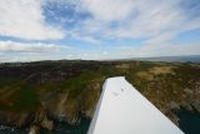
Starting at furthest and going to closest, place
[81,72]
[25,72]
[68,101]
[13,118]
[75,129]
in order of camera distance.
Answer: [25,72] → [81,72] → [68,101] → [13,118] → [75,129]

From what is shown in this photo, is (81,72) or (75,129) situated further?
(81,72)

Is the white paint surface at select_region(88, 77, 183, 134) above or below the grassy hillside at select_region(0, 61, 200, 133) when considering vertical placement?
above

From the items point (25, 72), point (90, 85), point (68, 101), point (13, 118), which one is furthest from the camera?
point (25, 72)

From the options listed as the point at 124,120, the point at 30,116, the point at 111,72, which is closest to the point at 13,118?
the point at 30,116

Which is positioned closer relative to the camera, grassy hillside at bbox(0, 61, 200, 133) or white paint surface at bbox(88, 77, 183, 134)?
white paint surface at bbox(88, 77, 183, 134)

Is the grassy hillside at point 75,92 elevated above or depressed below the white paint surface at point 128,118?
below

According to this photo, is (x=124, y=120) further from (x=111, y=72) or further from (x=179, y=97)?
(x=111, y=72)

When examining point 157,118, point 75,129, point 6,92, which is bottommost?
point 75,129

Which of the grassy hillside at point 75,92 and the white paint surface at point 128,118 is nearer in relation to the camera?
the white paint surface at point 128,118
